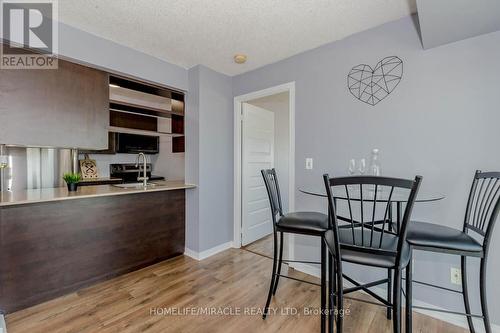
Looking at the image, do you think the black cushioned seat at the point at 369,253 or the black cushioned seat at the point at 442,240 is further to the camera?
the black cushioned seat at the point at 442,240

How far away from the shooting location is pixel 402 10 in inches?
74.5

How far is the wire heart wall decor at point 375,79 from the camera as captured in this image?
2.04 meters

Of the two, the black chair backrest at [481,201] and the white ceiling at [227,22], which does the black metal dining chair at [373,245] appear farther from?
the white ceiling at [227,22]

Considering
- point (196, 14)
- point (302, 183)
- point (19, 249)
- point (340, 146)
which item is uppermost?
point (196, 14)

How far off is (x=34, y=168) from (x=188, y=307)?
2.69m

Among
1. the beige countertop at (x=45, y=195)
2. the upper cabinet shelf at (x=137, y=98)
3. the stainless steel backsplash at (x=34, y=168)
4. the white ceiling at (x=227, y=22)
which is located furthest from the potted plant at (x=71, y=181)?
the upper cabinet shelf at (x=137, y=98)

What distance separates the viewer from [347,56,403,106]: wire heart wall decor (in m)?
2.04

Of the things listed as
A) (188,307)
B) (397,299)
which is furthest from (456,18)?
(188,307)

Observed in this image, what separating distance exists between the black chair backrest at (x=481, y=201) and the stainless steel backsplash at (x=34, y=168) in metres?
4.42

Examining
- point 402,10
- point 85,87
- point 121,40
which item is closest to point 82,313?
point 85,87

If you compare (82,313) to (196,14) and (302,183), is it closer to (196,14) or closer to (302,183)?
(302,183)

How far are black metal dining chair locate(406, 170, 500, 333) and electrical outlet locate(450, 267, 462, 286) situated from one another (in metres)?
0.14

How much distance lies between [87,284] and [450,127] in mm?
3362

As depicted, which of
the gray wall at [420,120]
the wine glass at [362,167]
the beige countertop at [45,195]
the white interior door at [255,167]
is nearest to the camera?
the gray wall at [420,120]
